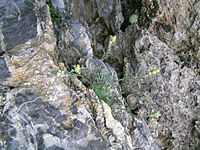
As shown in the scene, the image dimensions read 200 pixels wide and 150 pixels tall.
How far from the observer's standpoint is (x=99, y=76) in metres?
3.92

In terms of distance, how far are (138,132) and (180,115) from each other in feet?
5.67

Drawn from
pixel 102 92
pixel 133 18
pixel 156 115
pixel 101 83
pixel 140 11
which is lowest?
pixel 156 115

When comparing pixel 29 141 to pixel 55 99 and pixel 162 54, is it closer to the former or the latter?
pixel 55 99

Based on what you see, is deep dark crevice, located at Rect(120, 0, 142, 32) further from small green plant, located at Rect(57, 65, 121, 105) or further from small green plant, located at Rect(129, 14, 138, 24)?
small green plant, located at Rect(57, 65, 121, 105)

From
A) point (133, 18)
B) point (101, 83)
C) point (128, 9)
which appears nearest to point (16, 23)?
point (101, 83)

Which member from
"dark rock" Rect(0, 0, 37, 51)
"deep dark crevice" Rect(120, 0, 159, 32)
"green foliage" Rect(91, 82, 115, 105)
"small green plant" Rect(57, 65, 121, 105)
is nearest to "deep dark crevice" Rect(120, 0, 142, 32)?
"deep dark crevice" Rect(120, 0, 159, 32)

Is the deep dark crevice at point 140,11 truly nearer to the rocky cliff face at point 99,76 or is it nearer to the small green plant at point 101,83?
the rocky cliff face at point 99,76

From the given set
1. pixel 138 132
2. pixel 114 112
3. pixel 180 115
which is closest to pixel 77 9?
pixel 114 112

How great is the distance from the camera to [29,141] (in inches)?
97.0

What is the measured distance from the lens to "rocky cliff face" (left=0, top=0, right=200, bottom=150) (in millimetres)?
2736

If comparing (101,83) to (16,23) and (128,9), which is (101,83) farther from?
(128,9)

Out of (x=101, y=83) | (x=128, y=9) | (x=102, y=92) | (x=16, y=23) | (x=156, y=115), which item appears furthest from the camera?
(x=128, y=9)

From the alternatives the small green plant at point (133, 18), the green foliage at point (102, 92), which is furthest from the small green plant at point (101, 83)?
the small green plant at point (133, 18)

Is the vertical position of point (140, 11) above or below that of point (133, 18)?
above
